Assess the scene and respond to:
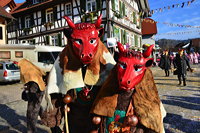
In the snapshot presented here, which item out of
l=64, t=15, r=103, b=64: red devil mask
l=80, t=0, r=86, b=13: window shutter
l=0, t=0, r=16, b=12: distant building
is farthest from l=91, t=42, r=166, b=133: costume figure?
l=0, t=0, r=16, b=12: distant building

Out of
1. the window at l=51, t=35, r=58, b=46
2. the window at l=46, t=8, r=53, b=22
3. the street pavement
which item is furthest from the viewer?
the window at l=46, t=8, r=53, b=22

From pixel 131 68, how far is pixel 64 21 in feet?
51.6

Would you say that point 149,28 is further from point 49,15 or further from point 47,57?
point 47,57

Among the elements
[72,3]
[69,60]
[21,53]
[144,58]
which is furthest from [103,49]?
[72,3]

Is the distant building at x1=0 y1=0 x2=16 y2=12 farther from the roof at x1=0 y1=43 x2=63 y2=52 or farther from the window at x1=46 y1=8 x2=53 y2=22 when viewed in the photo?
the roof at x1=0 y1=43 x2=63 y2=52

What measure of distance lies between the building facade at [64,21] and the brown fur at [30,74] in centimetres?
1054

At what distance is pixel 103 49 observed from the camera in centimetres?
220

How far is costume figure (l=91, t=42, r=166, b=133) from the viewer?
5.58 ft

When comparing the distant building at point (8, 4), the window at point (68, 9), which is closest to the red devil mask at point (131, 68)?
the window at point (68, 9)

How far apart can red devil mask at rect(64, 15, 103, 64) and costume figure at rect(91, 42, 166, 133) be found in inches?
12.5

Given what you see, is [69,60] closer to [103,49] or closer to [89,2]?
[103,49]

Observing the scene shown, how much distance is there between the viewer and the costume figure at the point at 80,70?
6.44 feet

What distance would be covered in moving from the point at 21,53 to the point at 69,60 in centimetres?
1339

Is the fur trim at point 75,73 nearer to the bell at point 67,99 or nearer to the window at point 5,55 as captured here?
the bell at point 67,99
